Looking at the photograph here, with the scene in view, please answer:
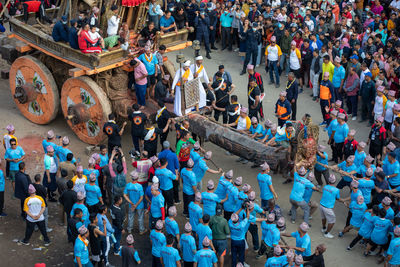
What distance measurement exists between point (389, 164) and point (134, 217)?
18.2ft

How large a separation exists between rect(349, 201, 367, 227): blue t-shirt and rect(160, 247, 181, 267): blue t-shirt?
3794mm

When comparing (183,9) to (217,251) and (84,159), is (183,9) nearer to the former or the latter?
(84,159)

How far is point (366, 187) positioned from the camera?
13586 mm

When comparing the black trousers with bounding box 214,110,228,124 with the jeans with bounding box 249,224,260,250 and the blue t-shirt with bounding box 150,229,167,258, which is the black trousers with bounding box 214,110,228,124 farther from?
the blue t-shirt with bounding box 150,229,167,258

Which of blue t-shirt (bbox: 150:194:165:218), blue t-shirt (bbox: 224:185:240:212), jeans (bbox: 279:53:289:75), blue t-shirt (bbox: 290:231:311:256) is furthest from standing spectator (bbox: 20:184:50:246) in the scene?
jeans (bbox: 279:53:289:75)

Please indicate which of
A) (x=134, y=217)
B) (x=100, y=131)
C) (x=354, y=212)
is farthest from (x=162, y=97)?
(x=354, y=212)

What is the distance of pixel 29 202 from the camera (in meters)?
12.8

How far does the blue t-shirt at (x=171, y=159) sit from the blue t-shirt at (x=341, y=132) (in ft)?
13.4

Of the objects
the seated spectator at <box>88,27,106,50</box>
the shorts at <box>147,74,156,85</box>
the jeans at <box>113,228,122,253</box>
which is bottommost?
the jeans at <box>113,228,122,253</box>

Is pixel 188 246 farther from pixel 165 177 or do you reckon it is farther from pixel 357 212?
pixel 357 212

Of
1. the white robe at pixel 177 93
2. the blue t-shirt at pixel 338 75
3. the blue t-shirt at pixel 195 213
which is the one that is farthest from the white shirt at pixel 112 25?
the blue t-shirt at pixel 338 75

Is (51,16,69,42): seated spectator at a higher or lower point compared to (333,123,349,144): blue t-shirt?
higher

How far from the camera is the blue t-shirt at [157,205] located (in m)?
13.0

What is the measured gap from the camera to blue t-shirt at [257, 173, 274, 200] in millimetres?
13688
